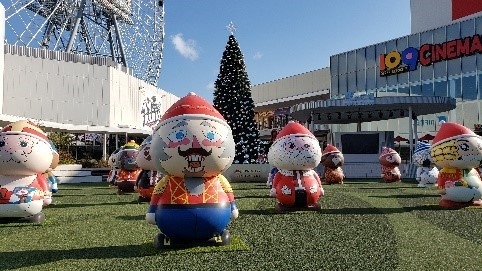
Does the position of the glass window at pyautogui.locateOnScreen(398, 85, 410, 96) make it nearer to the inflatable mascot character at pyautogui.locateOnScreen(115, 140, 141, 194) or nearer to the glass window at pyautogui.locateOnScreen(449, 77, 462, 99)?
the glass window at pyautogui.locateOnScreen(449, 77, 462, 99)

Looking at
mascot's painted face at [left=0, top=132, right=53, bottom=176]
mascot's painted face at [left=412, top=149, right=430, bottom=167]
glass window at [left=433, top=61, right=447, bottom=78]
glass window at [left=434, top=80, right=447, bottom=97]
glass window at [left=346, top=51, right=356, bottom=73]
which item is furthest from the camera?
glass window at [left=346, top=51, right=356, bottom=73]

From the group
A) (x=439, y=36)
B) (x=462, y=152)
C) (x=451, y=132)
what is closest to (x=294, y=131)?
(x=451, y=132)

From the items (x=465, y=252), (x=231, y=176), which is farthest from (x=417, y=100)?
(x=465, y=252)

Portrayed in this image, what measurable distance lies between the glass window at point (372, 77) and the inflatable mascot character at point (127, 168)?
28.3m

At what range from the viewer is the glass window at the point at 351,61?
139 feet

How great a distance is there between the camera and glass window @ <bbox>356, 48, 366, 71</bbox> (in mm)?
41438

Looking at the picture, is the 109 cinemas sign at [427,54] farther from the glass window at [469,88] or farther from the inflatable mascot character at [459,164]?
the inflatable mascot character at [459,164]

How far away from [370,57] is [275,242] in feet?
118

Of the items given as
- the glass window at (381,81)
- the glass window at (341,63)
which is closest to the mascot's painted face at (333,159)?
the glass window at (381,81)

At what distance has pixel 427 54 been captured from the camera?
3650 centimetres

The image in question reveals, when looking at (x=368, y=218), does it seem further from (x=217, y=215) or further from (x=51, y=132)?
(x=51, y=132)

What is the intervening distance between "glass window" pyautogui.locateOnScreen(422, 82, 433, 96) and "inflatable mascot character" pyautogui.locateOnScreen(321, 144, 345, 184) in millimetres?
17875

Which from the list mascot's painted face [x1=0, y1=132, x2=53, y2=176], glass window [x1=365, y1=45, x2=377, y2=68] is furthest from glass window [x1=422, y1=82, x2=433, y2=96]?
mascot's painted face [x1=0, y1=132, x2=53, y2=176]

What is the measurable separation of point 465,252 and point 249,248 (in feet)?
9.22
